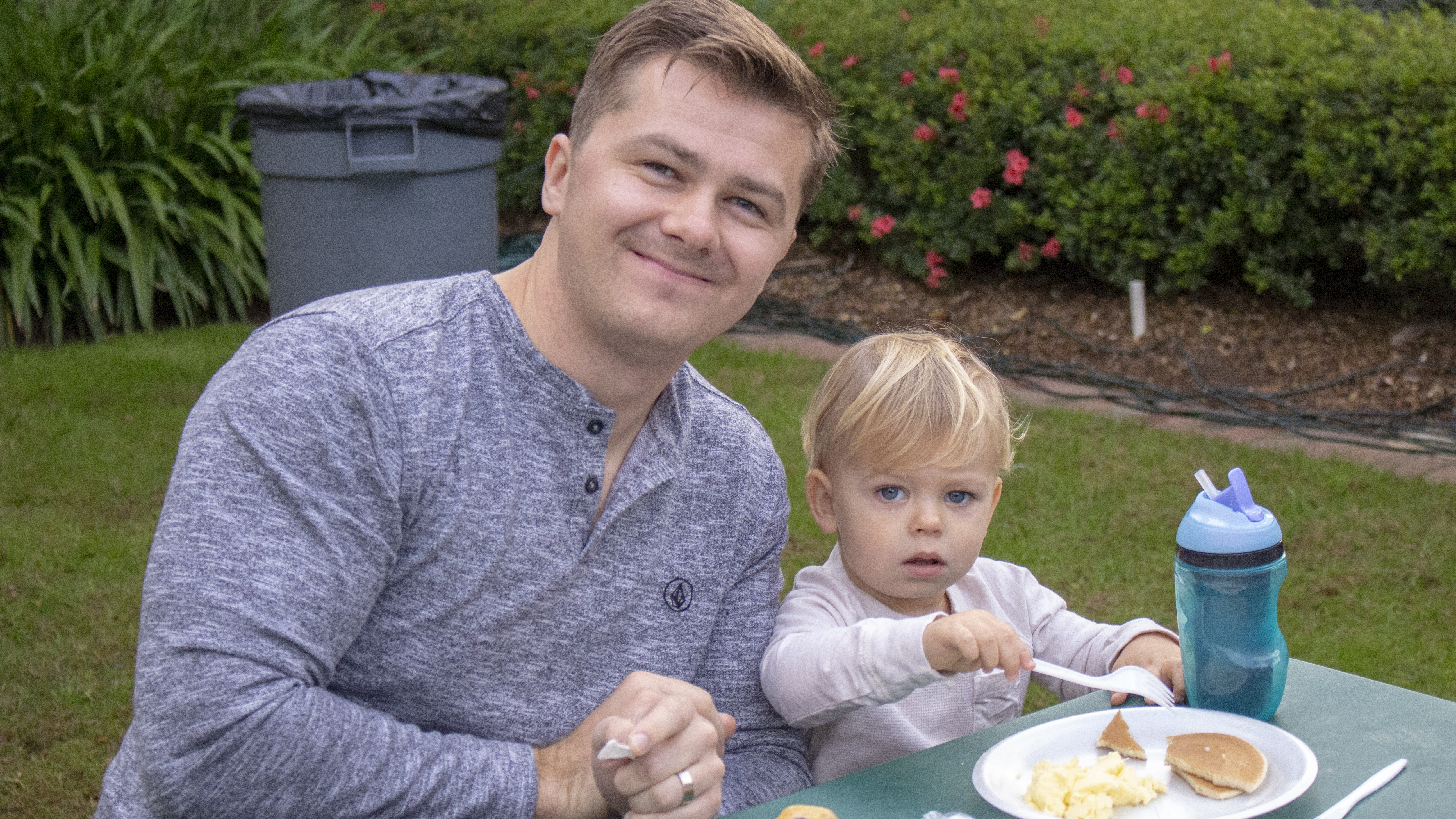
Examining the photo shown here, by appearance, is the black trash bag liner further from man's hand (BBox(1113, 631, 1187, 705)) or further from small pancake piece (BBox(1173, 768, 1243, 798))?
small pancake piece (BBox(1173, 768, 1243, 798))

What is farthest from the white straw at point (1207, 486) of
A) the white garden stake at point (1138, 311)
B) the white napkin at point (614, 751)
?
the white garden stake at point (1138, 311)

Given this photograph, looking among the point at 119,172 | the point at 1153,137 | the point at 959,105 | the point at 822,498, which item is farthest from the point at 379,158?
the point at 822,498

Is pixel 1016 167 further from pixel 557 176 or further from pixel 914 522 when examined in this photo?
pixel 557 176

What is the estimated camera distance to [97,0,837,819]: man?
132 centimetres

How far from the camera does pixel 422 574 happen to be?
1.49 m

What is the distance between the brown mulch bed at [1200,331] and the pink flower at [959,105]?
87 centimetres

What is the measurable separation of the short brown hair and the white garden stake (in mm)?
4514

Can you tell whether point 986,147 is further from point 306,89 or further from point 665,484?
point 665,484

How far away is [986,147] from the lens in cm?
627

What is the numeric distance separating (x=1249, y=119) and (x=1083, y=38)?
3.16 feet

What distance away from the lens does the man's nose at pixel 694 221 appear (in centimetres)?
153

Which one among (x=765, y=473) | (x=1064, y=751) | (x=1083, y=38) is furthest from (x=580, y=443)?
(x=1083, y=38)

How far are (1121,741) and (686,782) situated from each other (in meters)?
0.49

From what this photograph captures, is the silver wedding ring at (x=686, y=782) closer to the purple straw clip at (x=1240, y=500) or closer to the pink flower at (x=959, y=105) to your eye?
the purple straw clip at (x=1240, y=500)
